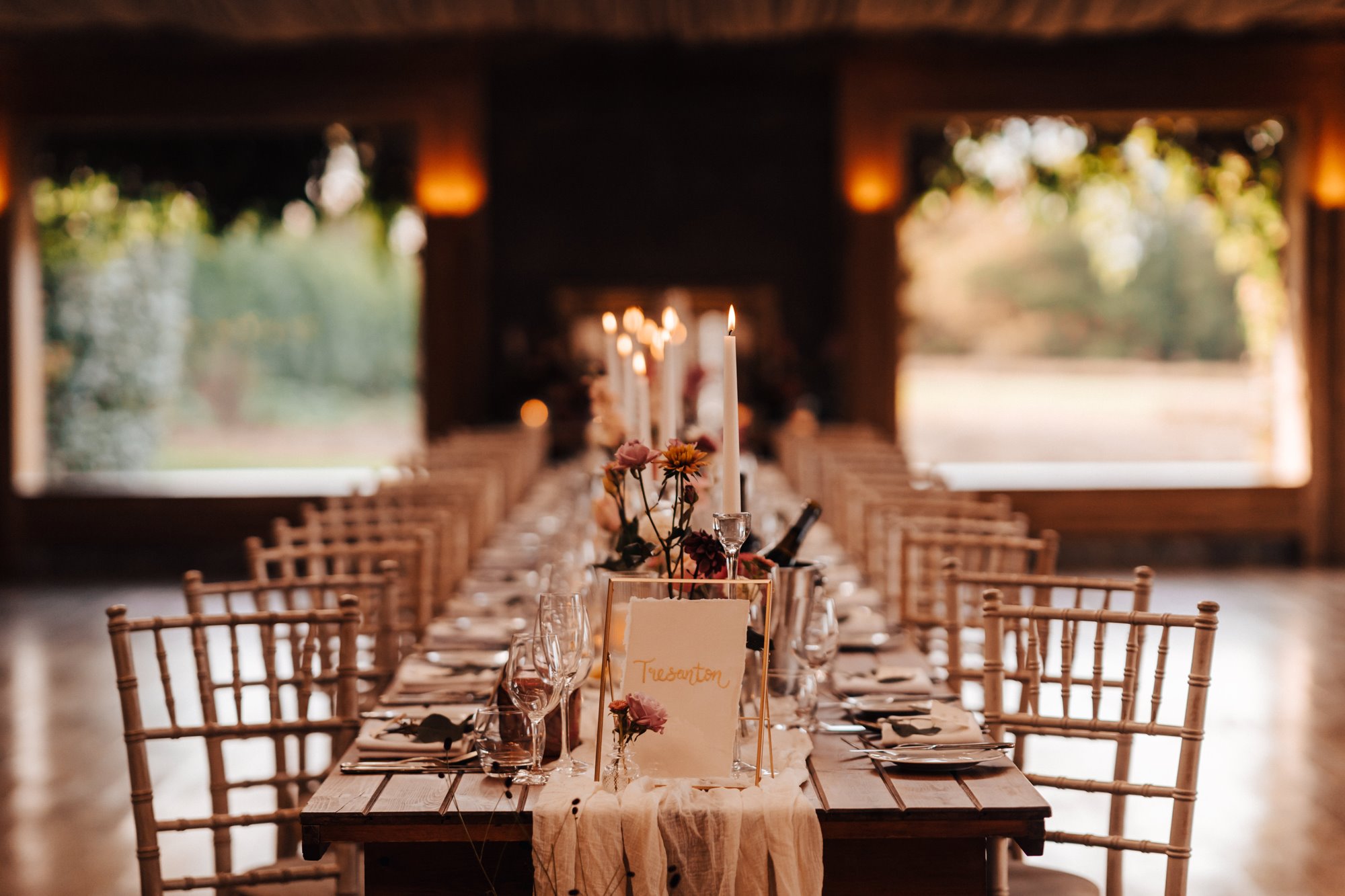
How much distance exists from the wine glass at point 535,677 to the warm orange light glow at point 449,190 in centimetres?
751

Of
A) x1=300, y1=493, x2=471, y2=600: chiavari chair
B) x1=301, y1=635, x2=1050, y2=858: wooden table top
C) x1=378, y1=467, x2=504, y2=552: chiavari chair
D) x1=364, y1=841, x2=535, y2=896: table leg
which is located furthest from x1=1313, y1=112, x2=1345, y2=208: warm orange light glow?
x1=364, y1=841, x2=535, y2=896: table leg

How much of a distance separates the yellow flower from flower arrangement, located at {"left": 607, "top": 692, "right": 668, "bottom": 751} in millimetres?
340

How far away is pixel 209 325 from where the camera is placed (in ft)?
32.9

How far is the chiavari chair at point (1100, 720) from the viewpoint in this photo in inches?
84.7

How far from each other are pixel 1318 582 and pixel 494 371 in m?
5.52

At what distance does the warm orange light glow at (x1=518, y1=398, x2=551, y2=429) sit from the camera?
8.93m

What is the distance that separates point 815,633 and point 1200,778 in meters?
2.55

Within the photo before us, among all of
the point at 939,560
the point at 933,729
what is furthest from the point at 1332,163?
the point at 933,729

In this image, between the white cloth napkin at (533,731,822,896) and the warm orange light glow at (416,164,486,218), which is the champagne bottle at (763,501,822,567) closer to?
the white cloth napkin at (533,731,822,896)

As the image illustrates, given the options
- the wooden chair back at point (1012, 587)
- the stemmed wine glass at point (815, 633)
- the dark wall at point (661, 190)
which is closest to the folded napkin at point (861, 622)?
the wooden chair back at point (1012, 587)

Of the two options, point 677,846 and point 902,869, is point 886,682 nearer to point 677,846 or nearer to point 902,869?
point 902,869

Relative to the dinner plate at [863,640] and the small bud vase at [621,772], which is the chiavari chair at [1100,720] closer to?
the dinner plate at [863,640]

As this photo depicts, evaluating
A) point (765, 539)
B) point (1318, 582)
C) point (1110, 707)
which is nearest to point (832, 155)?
point (1318, 582)

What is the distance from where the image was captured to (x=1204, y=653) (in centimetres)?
215
